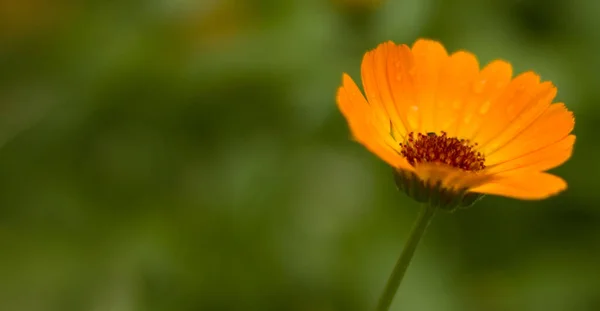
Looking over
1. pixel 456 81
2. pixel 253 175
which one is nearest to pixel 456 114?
pixel 456 81

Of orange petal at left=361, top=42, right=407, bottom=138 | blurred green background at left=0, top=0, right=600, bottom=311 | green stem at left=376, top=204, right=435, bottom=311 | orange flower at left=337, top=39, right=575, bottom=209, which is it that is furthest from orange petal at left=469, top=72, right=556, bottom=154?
blurred green background at left=0, top=0, right=600, bottom=311

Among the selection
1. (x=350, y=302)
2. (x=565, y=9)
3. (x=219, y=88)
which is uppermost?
(x=565, y=9)

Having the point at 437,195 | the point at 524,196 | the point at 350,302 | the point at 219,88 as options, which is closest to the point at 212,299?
the point at 350,302

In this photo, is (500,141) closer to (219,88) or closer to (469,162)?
(469,162)

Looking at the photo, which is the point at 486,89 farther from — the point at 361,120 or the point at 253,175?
the point at 253,175

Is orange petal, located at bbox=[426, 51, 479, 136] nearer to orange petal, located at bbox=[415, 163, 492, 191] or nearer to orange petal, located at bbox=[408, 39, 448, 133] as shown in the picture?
orange petal, located at bbox=[408, 39, 448, 133]
